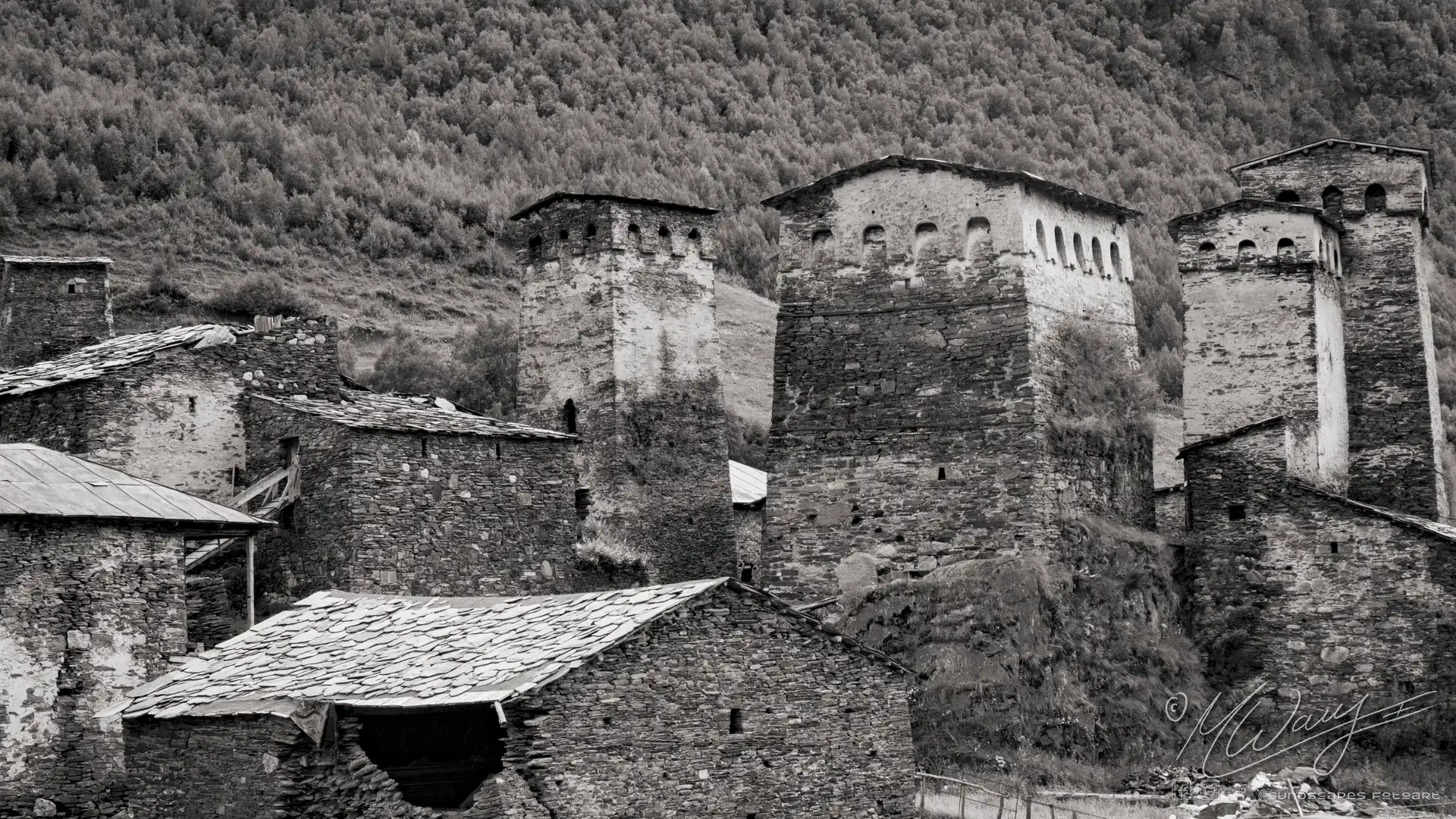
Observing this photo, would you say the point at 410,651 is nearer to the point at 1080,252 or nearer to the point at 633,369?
the point at 1080,252

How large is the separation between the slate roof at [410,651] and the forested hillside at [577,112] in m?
25.3

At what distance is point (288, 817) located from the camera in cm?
1870

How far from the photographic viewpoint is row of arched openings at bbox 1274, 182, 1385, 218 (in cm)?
A: 3209

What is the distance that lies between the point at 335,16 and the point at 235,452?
45526 mm

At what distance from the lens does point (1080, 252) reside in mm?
28531

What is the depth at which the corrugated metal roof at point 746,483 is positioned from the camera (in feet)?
114

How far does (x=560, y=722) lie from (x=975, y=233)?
38.1 feet

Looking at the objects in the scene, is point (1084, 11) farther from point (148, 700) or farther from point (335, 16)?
point (148, 700)

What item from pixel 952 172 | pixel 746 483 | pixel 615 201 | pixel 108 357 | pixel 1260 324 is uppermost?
pixel 615 201

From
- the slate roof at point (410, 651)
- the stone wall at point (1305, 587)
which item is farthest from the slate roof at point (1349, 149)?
the slate roof at point (410, 651)

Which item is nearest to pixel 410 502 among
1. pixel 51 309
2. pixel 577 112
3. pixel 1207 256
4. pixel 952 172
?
pixel 952 172

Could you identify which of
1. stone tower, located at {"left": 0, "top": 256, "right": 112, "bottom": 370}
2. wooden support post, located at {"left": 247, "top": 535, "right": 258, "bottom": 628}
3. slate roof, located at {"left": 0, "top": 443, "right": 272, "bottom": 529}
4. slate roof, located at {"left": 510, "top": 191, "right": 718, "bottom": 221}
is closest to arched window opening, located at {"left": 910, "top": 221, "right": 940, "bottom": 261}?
slate roof, located at {"left": 510, "top": 191, "right": 718, "bottom": 221}

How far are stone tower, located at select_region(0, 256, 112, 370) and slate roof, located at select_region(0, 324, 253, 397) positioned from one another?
6.11 ft

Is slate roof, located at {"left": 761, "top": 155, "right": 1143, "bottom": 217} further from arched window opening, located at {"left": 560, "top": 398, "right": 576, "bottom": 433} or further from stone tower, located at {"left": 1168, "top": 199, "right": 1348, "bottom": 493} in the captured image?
arched window opening, located at {"left": 560, "top": 398, "right": 576, "bottom": 433}
